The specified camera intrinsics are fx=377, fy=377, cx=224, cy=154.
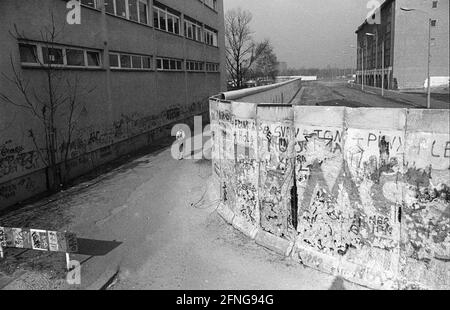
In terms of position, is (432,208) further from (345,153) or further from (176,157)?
(176,157)

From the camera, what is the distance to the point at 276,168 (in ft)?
23.6

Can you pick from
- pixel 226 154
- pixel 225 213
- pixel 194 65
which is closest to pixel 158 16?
pixel 194 65

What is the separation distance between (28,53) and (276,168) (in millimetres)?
8373

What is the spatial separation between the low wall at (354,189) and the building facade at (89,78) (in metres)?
6.62

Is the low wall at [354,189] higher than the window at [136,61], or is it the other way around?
the window at [136,61]

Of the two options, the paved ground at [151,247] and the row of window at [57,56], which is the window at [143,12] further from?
the paved ground at [151,247]

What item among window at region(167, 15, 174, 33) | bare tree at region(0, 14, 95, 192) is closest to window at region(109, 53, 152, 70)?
bare tree at region(0, 14, 95, 192)

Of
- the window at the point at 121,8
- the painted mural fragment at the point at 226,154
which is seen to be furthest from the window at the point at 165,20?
the painted mural fragment at the point at 226,154

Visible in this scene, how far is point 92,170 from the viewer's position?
14.2m

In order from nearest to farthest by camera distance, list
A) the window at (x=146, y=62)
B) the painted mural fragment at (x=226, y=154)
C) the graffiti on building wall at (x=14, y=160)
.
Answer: the painted mural fragment at (x=226, y=154)
the graffiti on building wall at (x=14, y=160)
the window at (x=146, y=62)

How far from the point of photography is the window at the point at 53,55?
11.6 meters

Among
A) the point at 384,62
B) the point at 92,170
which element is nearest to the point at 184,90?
the point at 92,170

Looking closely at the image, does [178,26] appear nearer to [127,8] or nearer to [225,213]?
[127,8]

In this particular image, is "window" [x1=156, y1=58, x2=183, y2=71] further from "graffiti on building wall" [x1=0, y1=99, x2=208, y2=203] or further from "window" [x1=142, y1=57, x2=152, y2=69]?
"graffiti on building wall" [x1=0, y1=99, x2=208, y2=203]
